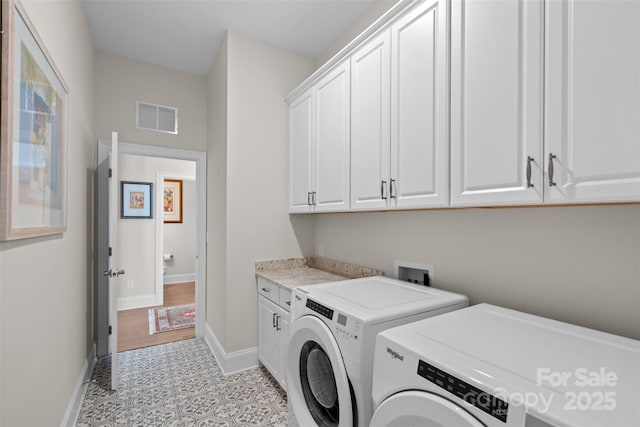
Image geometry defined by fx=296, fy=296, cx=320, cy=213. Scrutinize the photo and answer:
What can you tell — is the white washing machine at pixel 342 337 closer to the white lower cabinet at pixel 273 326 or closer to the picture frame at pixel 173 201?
the white lower cabinet at pixel 273 326

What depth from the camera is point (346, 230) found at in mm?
2516

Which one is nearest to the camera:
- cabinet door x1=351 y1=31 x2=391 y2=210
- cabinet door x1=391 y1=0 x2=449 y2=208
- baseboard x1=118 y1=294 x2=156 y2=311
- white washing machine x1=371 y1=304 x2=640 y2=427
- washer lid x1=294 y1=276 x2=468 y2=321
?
white washing machine x1=371 y1=304 x2=640 y2=427

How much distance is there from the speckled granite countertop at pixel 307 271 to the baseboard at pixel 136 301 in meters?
2.71

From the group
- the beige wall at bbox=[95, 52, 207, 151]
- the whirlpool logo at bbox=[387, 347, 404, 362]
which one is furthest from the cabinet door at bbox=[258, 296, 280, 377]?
the beige wall at bbox=[95, 52, 207, 151]

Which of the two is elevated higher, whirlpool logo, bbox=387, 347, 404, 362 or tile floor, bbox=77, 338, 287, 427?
whirlpool logo, bbox=387, 347, 404, 362

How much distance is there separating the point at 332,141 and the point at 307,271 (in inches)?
45.3

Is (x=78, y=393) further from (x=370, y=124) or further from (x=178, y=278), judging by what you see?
(x=178, y=278)

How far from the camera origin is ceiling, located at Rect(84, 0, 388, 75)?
224cm

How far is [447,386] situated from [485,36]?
1308 mm

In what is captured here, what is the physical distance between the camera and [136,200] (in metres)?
4.32

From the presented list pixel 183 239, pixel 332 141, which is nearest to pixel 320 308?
pixel 332 141

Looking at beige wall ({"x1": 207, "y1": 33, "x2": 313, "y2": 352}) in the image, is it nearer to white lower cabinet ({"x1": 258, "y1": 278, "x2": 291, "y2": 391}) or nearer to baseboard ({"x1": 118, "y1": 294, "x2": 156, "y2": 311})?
white lower cabinet ({"x1": 258, "y1": 278, "x2": 291, "y2": 391})

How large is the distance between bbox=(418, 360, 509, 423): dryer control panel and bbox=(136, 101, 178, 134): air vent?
10.5 ft

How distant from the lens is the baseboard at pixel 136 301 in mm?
4146
